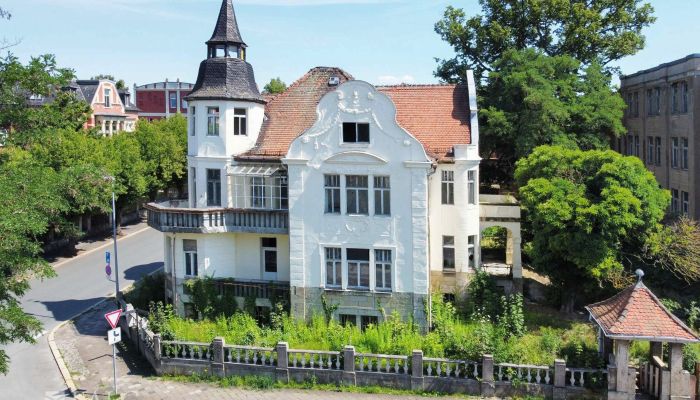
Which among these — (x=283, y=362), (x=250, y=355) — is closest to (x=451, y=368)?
(x=283, y=362)

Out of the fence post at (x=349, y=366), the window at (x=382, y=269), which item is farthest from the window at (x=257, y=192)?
the fence post at (x=349, y=366)

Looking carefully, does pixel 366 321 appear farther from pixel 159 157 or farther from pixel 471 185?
pixel 159 157

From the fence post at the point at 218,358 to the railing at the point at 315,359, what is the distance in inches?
92.1

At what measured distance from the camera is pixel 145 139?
48656 millimetres

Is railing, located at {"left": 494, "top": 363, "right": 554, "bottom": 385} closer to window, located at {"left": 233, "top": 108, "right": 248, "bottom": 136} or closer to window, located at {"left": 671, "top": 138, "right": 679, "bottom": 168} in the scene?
window, located at {"left": 233, "top": 108, "right": 248, "bottom": 136}

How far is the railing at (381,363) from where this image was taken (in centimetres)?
2136

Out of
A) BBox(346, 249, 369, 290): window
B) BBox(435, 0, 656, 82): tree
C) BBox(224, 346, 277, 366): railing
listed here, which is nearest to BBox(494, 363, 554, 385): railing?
BBox(346, 249, 369, 290): window

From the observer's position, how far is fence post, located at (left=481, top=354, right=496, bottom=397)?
2041cm

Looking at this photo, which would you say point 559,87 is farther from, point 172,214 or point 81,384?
point 81,384

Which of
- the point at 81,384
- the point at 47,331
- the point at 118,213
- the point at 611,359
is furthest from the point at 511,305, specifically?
the point at 118,213

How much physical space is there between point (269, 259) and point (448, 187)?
7.95m

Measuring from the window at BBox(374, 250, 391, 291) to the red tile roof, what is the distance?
4520 mm

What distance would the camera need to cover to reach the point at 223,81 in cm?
2706

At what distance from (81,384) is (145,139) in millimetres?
29258
